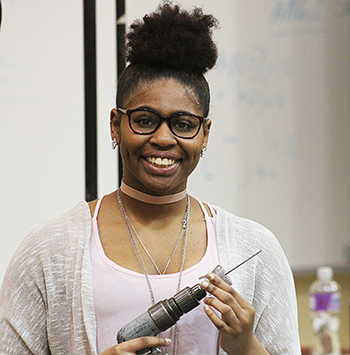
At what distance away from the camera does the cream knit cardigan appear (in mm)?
1012

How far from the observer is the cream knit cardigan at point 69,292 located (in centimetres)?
101

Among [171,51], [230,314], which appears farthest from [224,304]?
[171,51]

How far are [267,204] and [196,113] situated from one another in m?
0.91

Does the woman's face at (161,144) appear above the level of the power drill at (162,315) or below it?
above

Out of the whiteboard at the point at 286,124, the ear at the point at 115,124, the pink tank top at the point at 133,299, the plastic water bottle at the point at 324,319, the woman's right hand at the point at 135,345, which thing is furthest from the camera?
the whiteboard at the point at 286,124

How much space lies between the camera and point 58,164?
1715 mm

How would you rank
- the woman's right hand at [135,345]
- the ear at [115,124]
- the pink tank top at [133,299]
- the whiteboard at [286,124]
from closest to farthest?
the woman's right hand at [135,345] → the pink tank top at [133,299] → the ear at [115,124] → the whiteboard at [286,124]

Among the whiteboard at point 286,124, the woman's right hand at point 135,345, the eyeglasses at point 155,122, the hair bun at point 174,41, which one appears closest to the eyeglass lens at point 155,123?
the eyeglasses at point 155,122

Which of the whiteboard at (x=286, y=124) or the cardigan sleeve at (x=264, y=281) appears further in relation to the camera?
the whiteboard at (x=286, y=124)

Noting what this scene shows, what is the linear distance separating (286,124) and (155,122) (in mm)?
991

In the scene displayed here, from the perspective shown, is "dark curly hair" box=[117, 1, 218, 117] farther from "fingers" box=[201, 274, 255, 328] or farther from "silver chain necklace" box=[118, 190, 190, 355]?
"fingers" box=[201, 274, 255, 328]

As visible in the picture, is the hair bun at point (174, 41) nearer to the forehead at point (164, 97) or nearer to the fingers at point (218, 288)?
the forehead at point (164, 97)

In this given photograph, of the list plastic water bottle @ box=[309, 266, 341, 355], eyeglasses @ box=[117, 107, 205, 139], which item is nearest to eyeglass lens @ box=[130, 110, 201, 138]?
eyeglasses @ box=[117, 107, 205, 139]

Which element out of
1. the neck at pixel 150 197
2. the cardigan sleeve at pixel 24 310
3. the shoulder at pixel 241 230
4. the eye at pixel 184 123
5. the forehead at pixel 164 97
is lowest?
the cardigan sleeve at pixel 24 310
